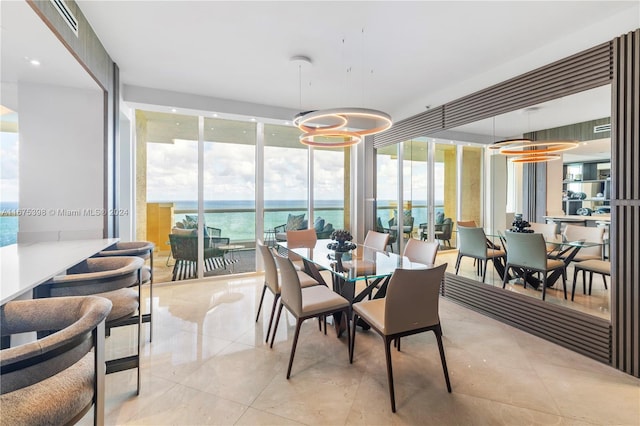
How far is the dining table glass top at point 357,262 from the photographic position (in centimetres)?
238

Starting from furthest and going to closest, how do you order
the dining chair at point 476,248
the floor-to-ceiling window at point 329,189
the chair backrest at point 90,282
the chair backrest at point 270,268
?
the floor-to-ceiling window at point 329,189 → the dining chair at point 476,248 → the chair backrest at point 270,268 → the chair backrest at point 90,282

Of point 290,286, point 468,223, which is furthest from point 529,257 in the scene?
point 290,286

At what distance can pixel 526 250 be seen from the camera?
3.21 m

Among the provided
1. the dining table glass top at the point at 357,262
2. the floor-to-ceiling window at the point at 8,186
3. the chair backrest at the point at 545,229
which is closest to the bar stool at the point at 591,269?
the chair backrest at the point at 545,229

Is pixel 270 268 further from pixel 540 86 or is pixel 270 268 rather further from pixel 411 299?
pixel 540 86

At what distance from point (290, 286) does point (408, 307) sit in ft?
3.11

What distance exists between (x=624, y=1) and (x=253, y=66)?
356cm

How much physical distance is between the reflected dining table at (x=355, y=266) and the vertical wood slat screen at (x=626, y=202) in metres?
1.49

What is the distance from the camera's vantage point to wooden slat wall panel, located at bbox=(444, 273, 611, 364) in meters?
2.45

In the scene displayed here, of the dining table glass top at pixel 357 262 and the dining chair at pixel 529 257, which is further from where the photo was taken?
the dining chair at pixel 529 257

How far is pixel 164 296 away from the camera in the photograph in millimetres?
4035

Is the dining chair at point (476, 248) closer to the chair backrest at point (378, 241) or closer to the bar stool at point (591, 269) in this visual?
the bar stool at point (591, 269)

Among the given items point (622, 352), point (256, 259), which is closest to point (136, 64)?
point (256, 259)

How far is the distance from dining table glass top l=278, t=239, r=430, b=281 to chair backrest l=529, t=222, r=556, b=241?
1.43 m
